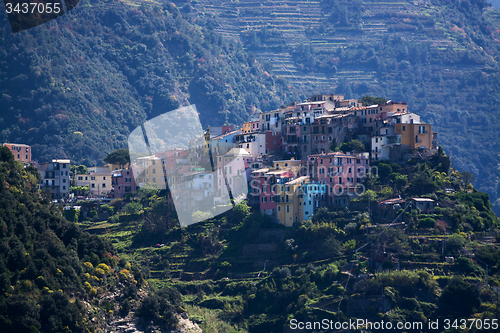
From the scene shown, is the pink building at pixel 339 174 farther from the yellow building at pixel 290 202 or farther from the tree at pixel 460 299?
the tree at pixel 460 299

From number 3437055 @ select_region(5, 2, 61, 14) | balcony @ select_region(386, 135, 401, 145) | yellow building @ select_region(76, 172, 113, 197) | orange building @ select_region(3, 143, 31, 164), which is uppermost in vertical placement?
number 3437055 @ select_region(5, 2, 61, 14)

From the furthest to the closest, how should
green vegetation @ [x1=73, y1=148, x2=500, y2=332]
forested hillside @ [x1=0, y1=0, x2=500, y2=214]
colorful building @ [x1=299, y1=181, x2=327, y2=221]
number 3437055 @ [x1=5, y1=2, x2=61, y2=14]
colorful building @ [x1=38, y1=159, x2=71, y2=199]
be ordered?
forested hillside @ [x1=0, y1=0, x2=500, y2=214]
number 3437055 @ [x1=5, y1=2, x2=61, y2=14]
colorful building @ [x1=38, y1=159, x2=71, y2=199]
colorful building @ [x1=299, y1=181, x2=327, y2=221]
green vegetation @ [x1=73, y1=148, x2=500, y2=332]

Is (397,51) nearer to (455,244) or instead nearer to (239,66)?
(239,66)

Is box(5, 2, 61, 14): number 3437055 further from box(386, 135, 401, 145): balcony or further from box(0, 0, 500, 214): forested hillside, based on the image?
box(386, 135, 401, 145): balcony

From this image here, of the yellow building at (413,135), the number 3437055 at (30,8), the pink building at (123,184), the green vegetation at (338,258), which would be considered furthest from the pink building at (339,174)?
the number 3437055 at (30,8)

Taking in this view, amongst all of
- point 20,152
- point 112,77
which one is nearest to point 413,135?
point 20,152

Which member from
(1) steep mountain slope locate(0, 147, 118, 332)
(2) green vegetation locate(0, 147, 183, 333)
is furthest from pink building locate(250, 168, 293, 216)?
(1) steep mountain slope locate(0, 147, 118, 332)

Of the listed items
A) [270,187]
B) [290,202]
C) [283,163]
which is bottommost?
[290,202]
